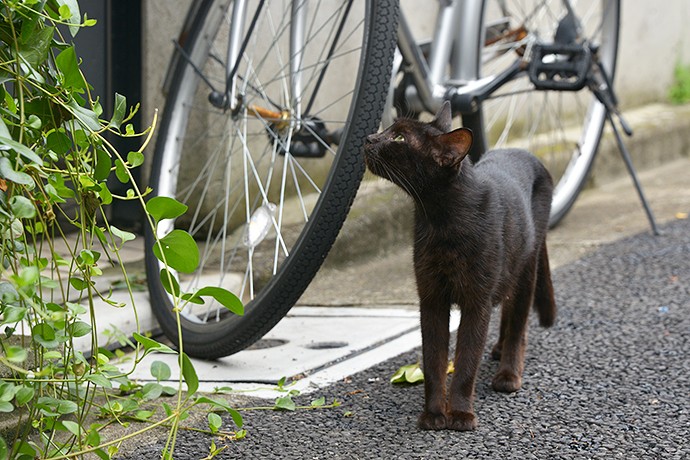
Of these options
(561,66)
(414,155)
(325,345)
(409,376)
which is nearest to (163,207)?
(414,155)

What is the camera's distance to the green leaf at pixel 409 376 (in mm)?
2406

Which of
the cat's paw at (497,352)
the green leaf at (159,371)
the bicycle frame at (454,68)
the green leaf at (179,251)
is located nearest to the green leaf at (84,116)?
the green leaf at (179,251)

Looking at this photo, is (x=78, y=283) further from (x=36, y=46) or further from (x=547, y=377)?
(x=547, y=377)

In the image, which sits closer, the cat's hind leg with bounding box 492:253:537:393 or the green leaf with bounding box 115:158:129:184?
the green leaf with bounding box 115:158:129:184

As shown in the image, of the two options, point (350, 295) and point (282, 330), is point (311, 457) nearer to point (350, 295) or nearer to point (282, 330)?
point (282, 330)

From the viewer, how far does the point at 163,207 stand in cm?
168

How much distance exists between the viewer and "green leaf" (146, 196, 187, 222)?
1678 millimetres

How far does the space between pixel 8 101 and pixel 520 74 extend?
245cm

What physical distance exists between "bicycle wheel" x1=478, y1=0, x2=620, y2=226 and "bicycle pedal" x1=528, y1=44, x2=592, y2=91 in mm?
68

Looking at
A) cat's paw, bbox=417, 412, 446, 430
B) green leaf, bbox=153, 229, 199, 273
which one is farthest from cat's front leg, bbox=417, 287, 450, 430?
green leaf, bbox=153, 229, 199, 273

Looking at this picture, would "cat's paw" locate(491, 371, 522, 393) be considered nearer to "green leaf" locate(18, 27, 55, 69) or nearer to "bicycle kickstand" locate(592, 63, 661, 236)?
"green leaf" locate(18, 27, 55, 69)

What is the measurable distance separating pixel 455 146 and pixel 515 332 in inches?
23.1

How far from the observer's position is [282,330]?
2953 millimetres

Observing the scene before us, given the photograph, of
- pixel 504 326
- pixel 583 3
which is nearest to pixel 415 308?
pixel 504 326
